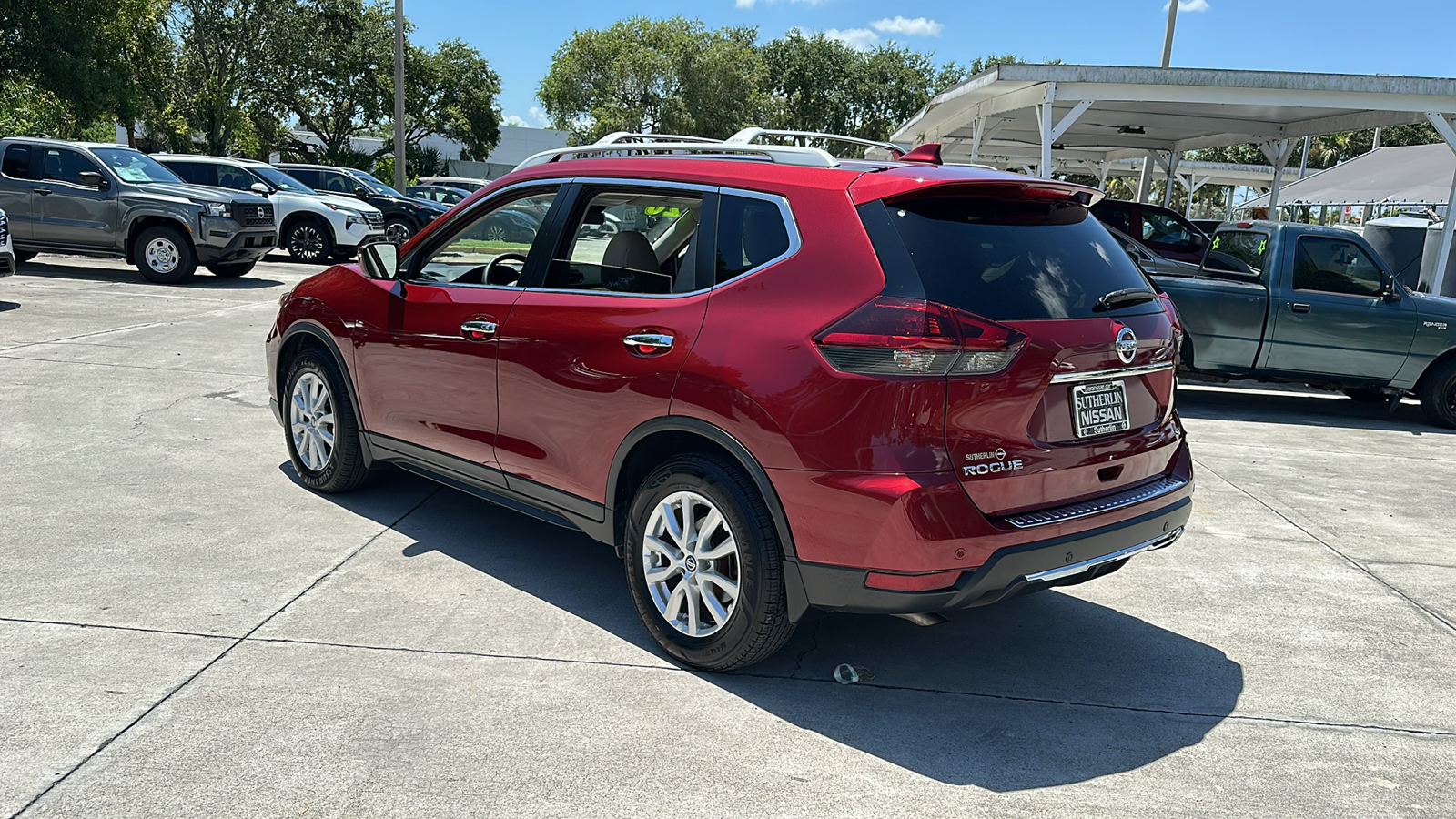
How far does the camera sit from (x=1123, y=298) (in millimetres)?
3873

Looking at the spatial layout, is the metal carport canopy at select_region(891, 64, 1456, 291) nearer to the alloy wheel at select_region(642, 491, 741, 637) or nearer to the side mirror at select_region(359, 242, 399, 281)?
the side mirror at select_region(359, 242, 399, 281)

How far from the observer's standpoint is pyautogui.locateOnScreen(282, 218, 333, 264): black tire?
20062mm

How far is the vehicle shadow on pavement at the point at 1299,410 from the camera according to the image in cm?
988

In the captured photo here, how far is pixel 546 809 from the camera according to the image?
118 inches

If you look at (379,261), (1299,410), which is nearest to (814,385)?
(379,261)

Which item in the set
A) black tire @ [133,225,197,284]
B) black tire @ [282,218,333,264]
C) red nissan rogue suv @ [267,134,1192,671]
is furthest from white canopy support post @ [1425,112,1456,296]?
black tire @ [282,218,333,264]

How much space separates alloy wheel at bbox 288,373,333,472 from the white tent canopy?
3083 centimetres

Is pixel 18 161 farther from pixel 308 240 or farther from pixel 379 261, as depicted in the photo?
pixel 379 261

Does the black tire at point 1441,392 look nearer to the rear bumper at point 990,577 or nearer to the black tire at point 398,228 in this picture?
the rear bumper at point 990,577

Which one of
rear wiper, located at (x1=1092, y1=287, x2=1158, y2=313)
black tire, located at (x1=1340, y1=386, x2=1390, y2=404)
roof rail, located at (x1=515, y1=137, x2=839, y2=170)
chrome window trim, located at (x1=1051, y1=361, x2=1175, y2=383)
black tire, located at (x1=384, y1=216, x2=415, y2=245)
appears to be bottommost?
black tire, located at (x1=1340, y1=386, x2=1390, y2=404)

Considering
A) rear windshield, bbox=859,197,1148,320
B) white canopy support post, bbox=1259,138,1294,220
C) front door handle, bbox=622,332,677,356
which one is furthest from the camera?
white canopy support post, bbox=1259,138,1294,220

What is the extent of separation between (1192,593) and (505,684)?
124 inches

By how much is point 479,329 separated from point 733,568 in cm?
163

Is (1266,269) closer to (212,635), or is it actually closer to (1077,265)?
(1077,265)
